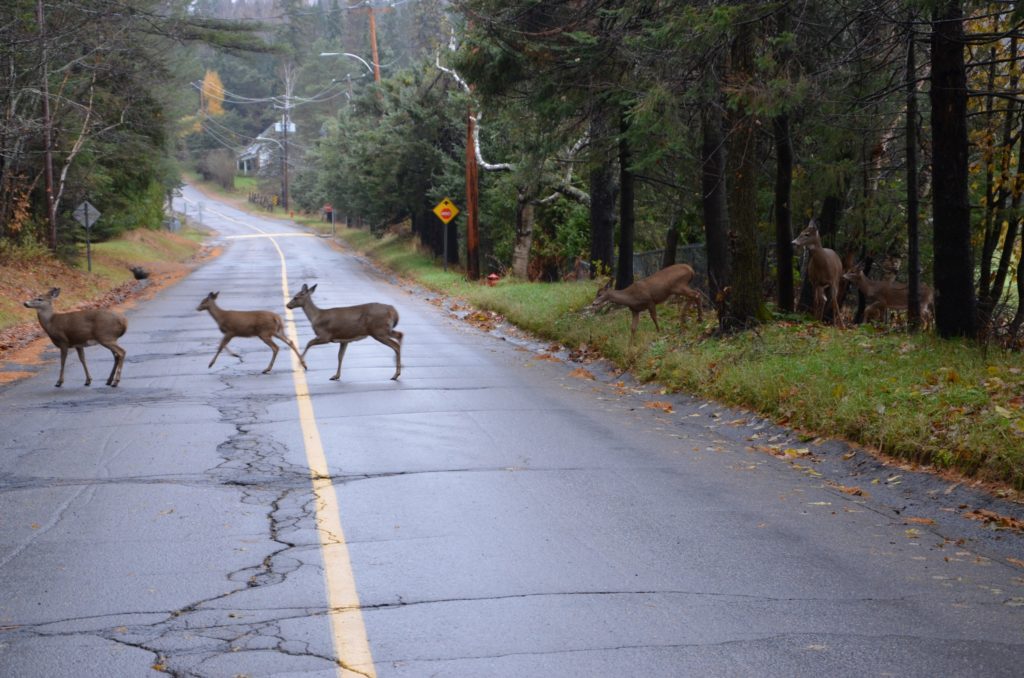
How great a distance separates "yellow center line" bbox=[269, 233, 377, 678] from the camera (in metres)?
5.40

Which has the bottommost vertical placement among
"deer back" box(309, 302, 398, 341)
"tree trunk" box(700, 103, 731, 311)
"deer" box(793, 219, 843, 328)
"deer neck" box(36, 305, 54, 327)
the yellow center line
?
the yellow center line

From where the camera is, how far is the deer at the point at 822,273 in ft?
61.6

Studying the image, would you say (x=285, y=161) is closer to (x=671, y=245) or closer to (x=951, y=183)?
(x=671, y=245)

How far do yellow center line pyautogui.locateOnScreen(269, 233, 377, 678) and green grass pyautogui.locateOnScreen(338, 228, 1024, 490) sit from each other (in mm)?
5009

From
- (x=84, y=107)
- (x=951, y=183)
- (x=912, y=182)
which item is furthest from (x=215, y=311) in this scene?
(x=84, y=107)

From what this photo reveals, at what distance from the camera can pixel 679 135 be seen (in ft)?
56.6

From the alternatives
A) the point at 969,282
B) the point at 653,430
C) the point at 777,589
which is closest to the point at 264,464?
the point at 653,430

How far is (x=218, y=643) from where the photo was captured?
5645 millimetres

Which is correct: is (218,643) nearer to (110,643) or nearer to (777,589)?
(110,643)

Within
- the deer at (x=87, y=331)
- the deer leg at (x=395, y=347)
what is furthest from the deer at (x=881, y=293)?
the deer at (x=87, y=331)

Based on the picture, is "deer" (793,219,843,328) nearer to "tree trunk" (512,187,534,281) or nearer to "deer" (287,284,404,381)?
"deer" (287,284,404,381)

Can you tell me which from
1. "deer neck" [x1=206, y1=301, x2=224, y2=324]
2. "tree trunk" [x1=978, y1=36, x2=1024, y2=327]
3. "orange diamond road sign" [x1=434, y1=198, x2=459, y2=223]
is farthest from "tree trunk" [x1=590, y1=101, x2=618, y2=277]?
"orange diamond road sign" [x1=434, y1=198, x2=459, y2=223]

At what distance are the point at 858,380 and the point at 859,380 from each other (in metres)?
0.01

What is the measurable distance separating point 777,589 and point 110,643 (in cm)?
360
